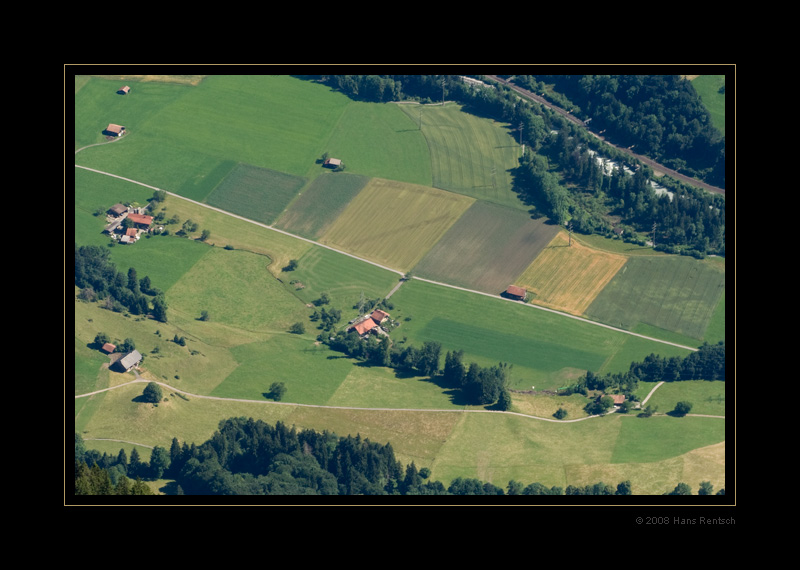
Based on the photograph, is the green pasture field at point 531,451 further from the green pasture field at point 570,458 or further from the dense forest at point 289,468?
the dense forest at point 289,468

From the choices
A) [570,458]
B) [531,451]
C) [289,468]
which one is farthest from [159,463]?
[570,458]

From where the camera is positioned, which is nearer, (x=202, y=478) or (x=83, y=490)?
(x=83, y=490)

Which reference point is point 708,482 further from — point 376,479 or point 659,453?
point 376,479

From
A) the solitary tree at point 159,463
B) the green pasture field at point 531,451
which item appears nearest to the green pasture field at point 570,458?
the green pasture field at point 531,451

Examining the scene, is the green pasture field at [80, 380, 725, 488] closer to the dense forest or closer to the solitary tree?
the dense forest

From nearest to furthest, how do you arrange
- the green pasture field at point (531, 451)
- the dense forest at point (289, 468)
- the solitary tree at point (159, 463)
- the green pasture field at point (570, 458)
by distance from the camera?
the dense forest at point (289, 468) → the solitary tree at point (159, 463) → the green pasture field at point (570, 458) → the green pasture field at point (531, 451)

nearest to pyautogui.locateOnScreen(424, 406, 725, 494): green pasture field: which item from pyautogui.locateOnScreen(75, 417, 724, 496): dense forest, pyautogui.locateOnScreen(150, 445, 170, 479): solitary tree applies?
pyautogui.locateOnScreen(75, 417, 724, 496): dense forest

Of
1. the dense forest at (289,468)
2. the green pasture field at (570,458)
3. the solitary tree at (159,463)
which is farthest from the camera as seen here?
the green pasture field at (570,458)
